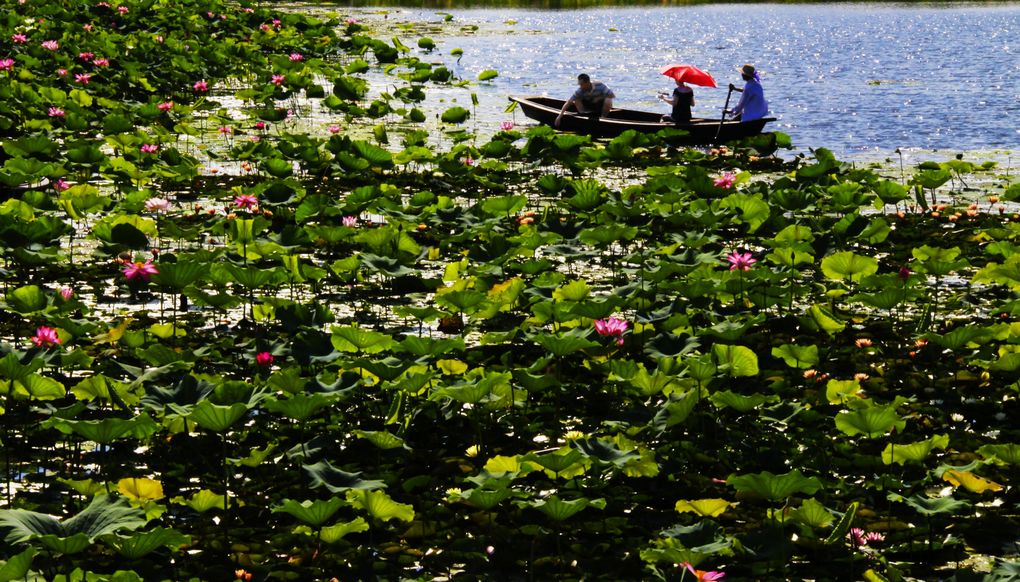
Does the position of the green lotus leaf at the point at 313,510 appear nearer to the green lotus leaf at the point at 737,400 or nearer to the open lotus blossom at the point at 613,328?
the green lotus leaf at the point at 737,400

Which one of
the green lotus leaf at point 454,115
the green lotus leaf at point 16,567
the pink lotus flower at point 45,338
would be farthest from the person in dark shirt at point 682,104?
the green lotus leaf at point 16,567

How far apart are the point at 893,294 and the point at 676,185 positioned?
10.3ft

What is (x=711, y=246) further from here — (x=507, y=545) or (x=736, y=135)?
(x=736, y=135)

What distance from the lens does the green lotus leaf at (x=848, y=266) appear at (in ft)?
20.7

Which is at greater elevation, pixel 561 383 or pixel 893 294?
pixel 893 294

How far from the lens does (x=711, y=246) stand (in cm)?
762

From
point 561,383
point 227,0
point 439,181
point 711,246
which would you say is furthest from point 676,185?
point 227,0

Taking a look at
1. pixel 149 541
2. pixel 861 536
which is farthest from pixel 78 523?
pixel 861 536

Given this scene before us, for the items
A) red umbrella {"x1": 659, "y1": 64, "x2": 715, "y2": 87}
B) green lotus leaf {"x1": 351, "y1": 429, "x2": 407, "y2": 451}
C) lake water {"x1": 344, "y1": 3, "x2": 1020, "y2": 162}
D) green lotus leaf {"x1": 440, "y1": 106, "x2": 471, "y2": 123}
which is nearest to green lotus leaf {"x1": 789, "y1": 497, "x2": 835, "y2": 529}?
green lotus leaf {"x1": 351, "y1": 429, "x2": 407, "y2": 451}

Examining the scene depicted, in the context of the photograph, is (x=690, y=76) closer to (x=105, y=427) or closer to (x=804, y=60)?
(x=105, y=427)

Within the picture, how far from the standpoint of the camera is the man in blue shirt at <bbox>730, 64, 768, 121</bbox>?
45.7 feet

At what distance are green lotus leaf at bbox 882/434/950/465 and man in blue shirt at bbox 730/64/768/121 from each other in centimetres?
998

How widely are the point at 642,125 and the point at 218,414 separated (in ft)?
31.4

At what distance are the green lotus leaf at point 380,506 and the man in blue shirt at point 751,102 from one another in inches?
424
